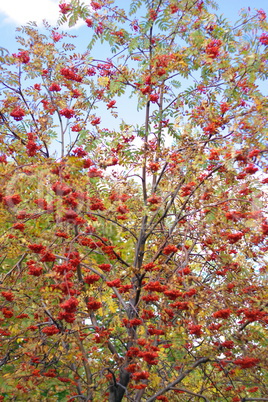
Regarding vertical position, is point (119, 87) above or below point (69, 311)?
above

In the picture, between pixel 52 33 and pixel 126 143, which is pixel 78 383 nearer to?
pixel 126 143

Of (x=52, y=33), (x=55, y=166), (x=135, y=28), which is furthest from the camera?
(x=52, y=33)

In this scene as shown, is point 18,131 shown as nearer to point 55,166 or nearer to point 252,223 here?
point 55,166

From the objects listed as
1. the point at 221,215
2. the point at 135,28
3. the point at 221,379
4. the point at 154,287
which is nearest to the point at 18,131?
the point at 135,28

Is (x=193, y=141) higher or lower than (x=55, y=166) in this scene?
higher

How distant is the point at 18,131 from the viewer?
870 cm

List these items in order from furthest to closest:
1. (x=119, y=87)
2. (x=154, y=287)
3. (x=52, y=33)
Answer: (x=52, y=33), (x=119, y=87), (x=154, y=287)

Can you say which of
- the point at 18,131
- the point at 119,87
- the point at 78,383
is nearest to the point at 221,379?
the point at 78,383

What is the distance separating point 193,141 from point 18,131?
402 cm

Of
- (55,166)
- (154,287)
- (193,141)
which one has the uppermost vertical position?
(193,141)

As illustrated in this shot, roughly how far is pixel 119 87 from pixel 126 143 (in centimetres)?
110

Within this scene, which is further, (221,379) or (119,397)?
(221,379)

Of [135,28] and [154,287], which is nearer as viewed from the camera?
[154,287]

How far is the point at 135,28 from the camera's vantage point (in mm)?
8312
